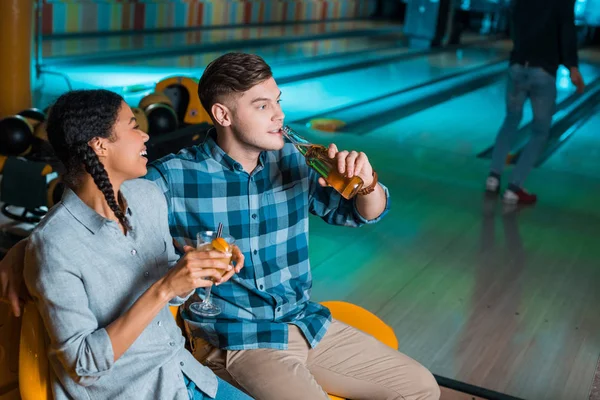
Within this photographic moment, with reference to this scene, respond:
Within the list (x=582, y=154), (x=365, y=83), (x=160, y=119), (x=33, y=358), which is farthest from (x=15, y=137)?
(x=365, y=83)

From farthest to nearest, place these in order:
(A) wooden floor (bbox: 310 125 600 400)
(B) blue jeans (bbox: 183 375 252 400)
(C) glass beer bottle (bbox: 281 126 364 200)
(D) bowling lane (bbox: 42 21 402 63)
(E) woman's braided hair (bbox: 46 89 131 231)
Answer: (D) bowling lane (bbox: 42 21 402 63)
(A) wooden floor (bbox: 310 125 600 400)
(C) glass beer bottle (bbox: 281 126 364 200)
(B) blue jeans (bbox: 183 375 252 400)
(E) woman's braided hair (bbox: 46 89 131 231)

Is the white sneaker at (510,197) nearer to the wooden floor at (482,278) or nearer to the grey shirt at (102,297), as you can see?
the wooden floor at (482,278)

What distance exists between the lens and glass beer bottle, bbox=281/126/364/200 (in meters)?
1.59

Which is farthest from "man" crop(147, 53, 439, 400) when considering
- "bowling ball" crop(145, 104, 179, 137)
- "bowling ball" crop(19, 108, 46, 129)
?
"bowling ball" crop(19, 108, 46, 129)

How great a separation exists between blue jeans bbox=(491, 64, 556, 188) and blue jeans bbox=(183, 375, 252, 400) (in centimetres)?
360

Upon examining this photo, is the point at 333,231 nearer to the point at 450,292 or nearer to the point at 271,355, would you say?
the point at 450,292

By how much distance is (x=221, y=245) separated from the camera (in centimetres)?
132

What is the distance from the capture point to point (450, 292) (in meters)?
3.38

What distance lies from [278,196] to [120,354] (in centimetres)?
62

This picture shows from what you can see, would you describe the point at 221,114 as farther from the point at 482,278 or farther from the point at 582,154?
the point at 582,154

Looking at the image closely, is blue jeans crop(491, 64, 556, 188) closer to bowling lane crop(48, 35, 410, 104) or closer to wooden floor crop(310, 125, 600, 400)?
wooden floor crop(310, 125, 600, 400)

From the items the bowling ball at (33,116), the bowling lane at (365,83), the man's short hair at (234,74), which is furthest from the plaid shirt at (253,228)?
the bowling lane at (365,83)

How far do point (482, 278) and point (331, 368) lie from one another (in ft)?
6.62

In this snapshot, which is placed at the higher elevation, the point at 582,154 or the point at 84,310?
the point at 84,310
